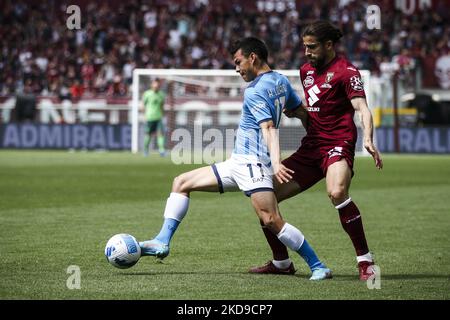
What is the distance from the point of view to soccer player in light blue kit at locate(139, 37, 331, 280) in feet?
25.5

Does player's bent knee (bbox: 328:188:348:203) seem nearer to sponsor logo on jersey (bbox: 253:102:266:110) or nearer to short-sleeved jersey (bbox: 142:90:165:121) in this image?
sponsor logo on jersey (bbox: 253:102:266:110)

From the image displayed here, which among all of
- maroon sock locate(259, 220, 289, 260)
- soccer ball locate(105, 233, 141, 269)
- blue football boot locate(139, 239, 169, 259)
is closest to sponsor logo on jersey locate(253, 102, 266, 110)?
maroon sock locate(259, 220, 289, 260)

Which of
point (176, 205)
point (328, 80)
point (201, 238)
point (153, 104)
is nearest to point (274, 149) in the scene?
point (328, 80)

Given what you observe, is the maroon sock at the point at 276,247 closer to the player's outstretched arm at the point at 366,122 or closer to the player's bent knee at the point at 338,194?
the player's bent knee at the point at 338,194

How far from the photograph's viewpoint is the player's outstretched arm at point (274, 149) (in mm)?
7578

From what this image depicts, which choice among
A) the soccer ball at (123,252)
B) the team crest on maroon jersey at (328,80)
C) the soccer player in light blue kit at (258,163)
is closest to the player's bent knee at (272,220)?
the soccer player in light blue kit at (258,163)

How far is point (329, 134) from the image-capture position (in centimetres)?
821

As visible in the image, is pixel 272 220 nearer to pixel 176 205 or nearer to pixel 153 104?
pixel 176 205

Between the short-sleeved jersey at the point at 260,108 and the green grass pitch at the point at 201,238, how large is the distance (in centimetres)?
107

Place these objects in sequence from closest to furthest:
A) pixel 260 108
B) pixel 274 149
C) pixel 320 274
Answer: pixel 274 149 < pixel 260 108 < pixel 320 274

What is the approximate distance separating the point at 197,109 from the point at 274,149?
21837 mm

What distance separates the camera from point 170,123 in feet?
98.8

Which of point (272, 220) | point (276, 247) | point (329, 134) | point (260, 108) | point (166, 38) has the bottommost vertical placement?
point (276, 247)

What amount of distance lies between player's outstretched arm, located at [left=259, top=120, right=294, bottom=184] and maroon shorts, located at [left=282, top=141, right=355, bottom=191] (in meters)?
0.54
